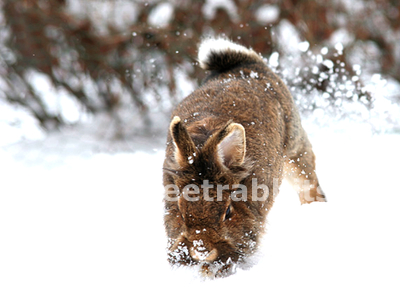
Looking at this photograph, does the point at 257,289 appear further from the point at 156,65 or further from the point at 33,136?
the point at 33,136

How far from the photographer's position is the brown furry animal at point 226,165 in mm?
2176

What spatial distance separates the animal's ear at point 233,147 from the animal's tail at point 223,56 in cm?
130

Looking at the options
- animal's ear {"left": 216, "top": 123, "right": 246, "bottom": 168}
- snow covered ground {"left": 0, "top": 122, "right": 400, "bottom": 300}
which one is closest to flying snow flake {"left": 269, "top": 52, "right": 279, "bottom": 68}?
snow covered ground {"left": 0, "top": 122, "right": 400, "bottom": 300}

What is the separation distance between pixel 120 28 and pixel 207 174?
3.49 meters

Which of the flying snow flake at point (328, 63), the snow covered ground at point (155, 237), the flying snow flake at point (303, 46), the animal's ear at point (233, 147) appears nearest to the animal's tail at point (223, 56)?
the snow covered ground at point (155, 237)

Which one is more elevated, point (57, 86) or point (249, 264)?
point (57, 86)

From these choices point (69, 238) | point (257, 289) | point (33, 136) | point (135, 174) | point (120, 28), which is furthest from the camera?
point (33, 136)

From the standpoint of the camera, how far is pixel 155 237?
297cm

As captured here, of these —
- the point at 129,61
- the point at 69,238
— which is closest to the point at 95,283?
the point at 69,238

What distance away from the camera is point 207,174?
223cm

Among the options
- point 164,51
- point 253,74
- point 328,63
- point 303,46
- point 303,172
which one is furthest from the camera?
point 328,63

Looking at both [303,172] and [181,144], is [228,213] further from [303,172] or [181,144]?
[303,172]

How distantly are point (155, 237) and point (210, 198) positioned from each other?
0.94m

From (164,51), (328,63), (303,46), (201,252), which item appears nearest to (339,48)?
(328,63)
